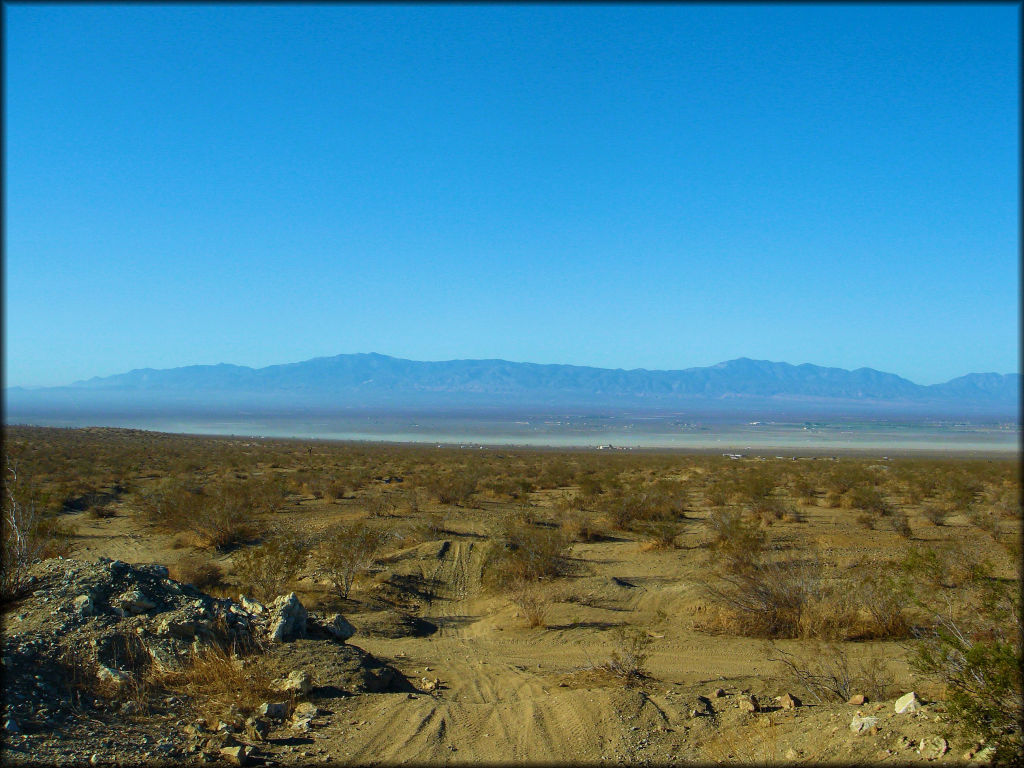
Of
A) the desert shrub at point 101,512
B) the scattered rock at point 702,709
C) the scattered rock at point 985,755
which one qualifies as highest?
the scattered rock at point 985,755

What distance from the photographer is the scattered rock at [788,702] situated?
7.63m

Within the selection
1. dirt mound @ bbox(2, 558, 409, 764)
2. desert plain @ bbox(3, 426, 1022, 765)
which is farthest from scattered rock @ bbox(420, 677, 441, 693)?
dirt mound @ bbox(2, 558, 409, 764)

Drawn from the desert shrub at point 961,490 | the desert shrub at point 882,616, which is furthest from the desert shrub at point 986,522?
the desert shrub at point 882,616

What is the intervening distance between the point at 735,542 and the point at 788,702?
27.5 ft

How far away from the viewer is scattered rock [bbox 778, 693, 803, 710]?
7.63 meters

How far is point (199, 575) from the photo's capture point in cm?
1335

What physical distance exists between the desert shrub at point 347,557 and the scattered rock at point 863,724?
30.2 ft

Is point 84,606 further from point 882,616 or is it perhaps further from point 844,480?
point 844,480

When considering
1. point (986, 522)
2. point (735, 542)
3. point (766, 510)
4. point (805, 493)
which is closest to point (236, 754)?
point (735, 542)

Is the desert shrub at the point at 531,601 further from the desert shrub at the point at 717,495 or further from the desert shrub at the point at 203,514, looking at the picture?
the desert shrub at the point at 717,495

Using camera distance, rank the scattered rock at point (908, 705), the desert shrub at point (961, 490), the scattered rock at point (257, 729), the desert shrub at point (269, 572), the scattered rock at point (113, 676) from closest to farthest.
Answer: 1. the scattered rock at point (908, 705)
2. the scattered rock at point (257, 729)
3. the scattered rock at point (113, 676)
4. the desert shrub at point (269, 572)
5. the desert shrub at point (961, 490)

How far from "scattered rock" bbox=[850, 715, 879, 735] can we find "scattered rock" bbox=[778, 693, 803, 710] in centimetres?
115

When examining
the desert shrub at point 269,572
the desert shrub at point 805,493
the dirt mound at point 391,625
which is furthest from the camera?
the desert shrub at point 805,493

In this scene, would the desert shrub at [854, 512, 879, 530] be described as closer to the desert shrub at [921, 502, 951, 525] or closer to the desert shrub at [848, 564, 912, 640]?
the desert shrub at [921, 502, 951, 525]
